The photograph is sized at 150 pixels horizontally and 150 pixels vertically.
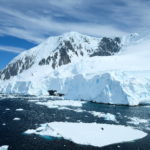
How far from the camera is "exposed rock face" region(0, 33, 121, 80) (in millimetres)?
171750

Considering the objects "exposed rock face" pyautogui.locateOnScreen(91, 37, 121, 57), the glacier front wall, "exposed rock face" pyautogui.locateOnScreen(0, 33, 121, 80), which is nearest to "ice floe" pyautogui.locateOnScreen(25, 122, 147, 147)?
the glacier front wall

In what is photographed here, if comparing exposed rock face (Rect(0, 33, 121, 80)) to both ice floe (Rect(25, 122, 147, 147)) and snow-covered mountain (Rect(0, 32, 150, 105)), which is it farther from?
ice floe (Rect(25, 122, 147, 147))

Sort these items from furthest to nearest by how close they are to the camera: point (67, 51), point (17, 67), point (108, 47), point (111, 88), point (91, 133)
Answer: point (17, 67) → point (108, 47) → point (67, 51) → point (111, 88) → point (91, 133)

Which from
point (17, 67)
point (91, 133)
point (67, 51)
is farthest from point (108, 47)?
point (91, 133)

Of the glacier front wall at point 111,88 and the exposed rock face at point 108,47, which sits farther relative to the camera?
the exposed rock face at point 108,47

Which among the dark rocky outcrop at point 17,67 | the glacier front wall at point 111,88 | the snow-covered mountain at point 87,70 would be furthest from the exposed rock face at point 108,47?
the glacier front wall at point 111,88

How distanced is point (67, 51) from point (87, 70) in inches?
2822

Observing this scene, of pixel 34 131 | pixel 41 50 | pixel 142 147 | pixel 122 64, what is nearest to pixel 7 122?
pixel 34 131

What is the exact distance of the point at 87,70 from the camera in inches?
4181

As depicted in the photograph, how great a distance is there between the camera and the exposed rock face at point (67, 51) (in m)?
172

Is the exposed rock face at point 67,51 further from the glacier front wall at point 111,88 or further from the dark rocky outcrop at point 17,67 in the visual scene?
the glacier front wall at point 111,88

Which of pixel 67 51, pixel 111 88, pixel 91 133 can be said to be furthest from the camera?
pixel 67 51

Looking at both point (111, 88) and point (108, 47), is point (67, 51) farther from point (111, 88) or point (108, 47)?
point (111, 88)

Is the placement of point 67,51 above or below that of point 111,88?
Answer: above
